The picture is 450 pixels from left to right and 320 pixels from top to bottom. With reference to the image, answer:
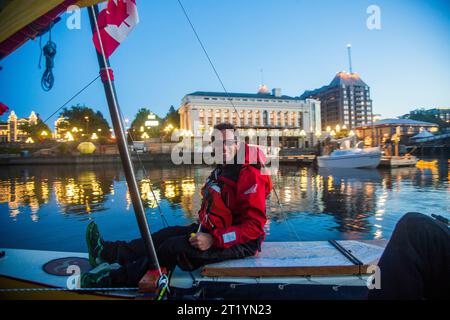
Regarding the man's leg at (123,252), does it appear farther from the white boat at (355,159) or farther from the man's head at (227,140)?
the white boat at (355,159)

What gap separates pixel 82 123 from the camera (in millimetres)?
83750

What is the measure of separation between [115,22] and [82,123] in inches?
Result: 3606

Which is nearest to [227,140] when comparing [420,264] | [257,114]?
[420,264]

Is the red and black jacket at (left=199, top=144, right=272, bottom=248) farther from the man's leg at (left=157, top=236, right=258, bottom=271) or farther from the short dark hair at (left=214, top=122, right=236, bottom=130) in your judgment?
the short dark hair at (left=214, top=122, right=236, bottom=130)

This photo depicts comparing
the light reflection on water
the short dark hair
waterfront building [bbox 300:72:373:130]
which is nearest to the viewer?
the short dark hair

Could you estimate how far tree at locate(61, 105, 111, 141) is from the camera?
8144 cm

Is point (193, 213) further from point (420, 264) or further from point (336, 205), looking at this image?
point (420, 264)

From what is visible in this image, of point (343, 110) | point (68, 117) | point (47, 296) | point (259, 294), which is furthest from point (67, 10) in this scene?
point (343, 110)

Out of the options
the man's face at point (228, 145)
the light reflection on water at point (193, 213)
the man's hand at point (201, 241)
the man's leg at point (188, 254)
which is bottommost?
the light reflection on water at point (193, 213)

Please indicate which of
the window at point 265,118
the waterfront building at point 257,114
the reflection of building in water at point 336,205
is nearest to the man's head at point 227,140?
the reflection of building in water at point 336,205

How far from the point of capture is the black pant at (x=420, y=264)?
1.63m

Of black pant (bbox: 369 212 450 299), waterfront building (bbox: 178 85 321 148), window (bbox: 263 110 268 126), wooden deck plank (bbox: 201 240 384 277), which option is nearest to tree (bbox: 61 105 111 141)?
Result: waterfront building (bbox: 178 85 321 148)

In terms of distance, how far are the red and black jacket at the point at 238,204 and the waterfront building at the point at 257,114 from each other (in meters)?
82.3
